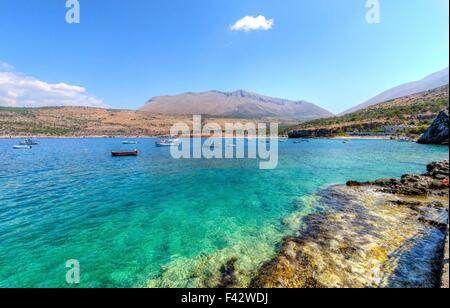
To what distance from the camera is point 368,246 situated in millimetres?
11344

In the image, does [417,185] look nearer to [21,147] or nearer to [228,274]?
[228,274]

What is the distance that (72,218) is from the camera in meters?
16.4

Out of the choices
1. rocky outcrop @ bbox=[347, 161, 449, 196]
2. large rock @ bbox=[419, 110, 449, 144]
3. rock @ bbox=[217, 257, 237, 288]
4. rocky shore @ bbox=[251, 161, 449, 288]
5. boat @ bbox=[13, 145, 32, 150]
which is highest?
large rock @ bbox=[419, 110, 449, 144]

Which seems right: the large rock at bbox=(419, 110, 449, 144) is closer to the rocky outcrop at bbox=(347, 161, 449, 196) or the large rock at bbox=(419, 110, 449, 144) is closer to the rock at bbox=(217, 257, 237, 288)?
the rocky outcrop at bbox=(347, 161, 449, 196)

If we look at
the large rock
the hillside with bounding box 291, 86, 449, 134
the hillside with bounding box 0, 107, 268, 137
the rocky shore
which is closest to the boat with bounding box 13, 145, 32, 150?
the hillside with bounding box 0, 107, 268, 137

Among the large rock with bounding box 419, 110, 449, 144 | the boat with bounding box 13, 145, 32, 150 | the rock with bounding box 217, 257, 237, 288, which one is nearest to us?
the rock with bounding box 217, 257, 237, 288

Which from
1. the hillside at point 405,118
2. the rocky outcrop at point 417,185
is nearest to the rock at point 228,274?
the rocky outcrop at point 417,185

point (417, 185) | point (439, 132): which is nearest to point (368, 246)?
point (417, 185)

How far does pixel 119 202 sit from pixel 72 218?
170 inches

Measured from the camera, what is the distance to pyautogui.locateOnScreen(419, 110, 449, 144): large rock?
202 ft

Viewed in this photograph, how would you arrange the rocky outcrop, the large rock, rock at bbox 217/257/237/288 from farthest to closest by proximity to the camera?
1. the large rock
2. the rocky outcrop
3. rock at bbox 217/257/237/288

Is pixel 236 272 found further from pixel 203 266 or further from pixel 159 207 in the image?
pixel 159 207

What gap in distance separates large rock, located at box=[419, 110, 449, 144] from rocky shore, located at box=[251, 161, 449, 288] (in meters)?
62.6

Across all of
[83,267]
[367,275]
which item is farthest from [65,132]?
[367,275]
